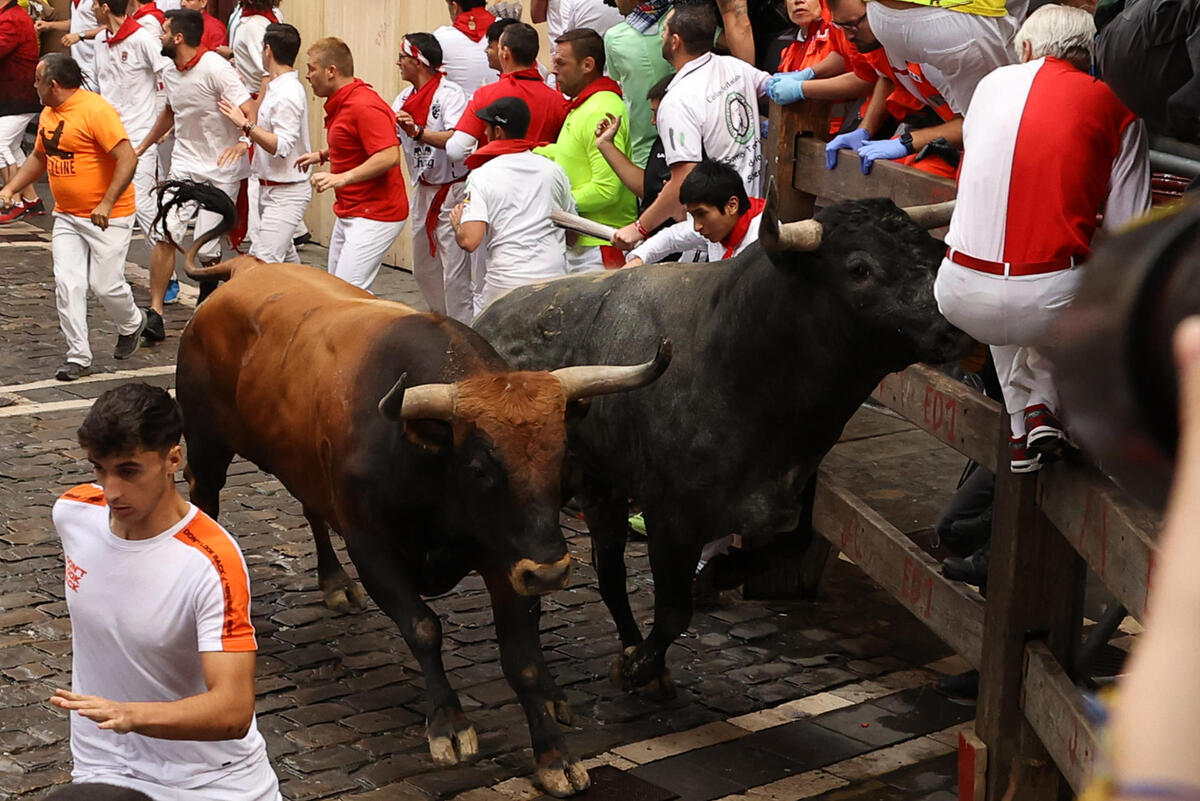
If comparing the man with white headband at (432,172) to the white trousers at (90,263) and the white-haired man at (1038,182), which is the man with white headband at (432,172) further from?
the white-haired man at (1038,182)

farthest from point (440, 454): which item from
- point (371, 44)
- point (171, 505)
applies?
point (371, 44)

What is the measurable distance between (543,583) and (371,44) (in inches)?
410

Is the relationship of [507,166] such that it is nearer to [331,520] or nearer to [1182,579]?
[331,520]

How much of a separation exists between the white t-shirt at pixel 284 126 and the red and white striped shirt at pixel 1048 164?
8395 millimetres

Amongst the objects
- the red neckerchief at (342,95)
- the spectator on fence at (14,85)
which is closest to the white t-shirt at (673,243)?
the red neckerchief at (342,95)

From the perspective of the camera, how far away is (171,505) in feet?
13.7

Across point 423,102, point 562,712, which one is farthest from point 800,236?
point 423,102

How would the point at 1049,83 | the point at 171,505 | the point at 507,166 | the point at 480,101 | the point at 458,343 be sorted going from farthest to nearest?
the point at 480,101, the point at 507,166, the point at 458,343, the point at 1049,83, the point at 171,505

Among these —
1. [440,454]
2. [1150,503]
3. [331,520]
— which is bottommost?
[331,520]

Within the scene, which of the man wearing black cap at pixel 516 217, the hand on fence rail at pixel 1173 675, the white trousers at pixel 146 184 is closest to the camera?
the hand on fence rail at pixel 1173 675

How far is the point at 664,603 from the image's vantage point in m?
6.57

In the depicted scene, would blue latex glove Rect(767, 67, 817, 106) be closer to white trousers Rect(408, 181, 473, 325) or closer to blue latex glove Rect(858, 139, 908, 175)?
blue latex glove Rect(858, 139, 908, 175)

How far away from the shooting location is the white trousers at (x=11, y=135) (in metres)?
16.8

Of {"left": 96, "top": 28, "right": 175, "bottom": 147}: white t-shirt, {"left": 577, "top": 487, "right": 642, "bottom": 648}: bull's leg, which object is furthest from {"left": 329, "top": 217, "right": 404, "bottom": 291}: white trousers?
{"left": 577, "top": 487, "right": 642, "bottom": 648}: bull's leg
